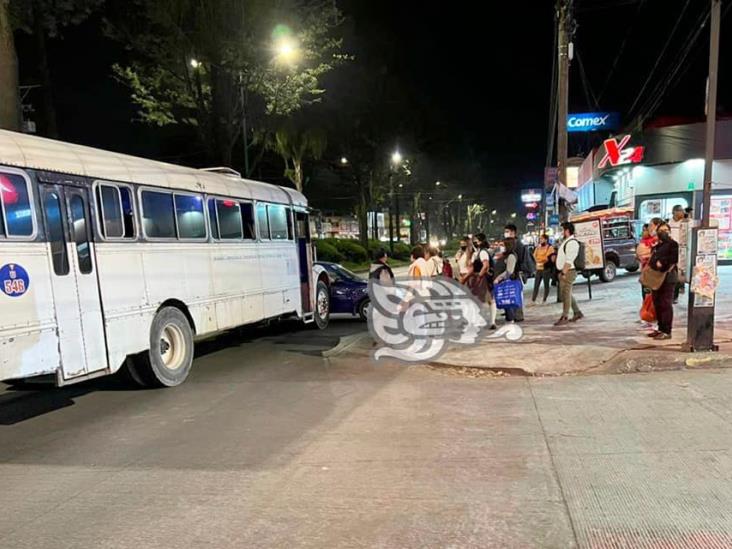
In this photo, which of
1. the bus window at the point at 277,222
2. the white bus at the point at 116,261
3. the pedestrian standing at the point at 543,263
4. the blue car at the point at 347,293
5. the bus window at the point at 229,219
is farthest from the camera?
the pedestrian standing at the point at 543,263

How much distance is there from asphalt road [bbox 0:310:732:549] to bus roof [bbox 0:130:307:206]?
2.85 meters

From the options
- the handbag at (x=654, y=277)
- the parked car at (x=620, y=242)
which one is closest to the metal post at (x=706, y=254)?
the handbag at (x=654, y=277)

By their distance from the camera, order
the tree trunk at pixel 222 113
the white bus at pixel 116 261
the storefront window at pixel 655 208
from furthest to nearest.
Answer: the storefront window at pixel 655 208, the tree trunk at pixel 222 113, the white bus at pixel 116 261

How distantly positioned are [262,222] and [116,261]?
4.30 metres

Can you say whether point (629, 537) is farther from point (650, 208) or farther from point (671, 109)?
point (671, 109)

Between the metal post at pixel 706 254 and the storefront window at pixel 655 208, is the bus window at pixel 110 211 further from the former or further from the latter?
the storefront window at pixel 655 208

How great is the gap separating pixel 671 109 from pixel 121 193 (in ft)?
113

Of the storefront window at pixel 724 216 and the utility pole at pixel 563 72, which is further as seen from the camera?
the storefront window at pixel 724 216

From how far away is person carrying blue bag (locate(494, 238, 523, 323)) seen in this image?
1101 cm

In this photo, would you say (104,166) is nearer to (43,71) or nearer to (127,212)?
(127,212)

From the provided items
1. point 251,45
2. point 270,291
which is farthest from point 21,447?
point 251,45

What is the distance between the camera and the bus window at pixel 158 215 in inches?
308

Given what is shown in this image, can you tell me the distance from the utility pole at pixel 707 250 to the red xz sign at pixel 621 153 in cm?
1488

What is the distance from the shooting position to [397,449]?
5039mm
